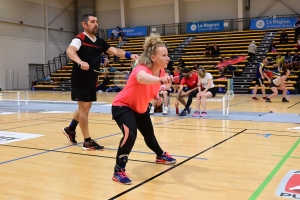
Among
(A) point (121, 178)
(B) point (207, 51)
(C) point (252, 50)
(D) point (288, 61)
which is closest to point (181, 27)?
(B) point (207, 51)

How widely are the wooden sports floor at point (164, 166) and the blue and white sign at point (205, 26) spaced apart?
1886 centimetres

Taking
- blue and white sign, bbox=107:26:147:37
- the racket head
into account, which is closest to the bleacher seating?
blue and white sign, bbox=107:26:147:37

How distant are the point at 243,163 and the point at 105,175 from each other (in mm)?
1622

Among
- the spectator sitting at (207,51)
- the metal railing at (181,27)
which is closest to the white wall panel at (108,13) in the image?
the metal railing at (181,27)

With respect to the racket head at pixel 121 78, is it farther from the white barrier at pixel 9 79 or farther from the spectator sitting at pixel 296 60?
the white barrier at pixel 9 79

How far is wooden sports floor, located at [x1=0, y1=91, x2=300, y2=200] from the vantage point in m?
3.02

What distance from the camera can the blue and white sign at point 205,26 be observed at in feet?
79.4

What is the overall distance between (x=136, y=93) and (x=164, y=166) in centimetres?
99

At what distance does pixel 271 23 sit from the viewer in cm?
2270

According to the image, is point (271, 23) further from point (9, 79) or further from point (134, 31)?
point (9, 79)

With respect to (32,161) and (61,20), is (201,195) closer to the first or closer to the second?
(32,161)

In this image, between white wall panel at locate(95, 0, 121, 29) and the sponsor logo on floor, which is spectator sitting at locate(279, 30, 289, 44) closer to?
white wall panel at locate(95, 0, 121, 29)

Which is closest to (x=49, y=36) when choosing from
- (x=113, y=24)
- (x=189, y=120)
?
(x=113, y=24)

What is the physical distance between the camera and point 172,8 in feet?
86.7
